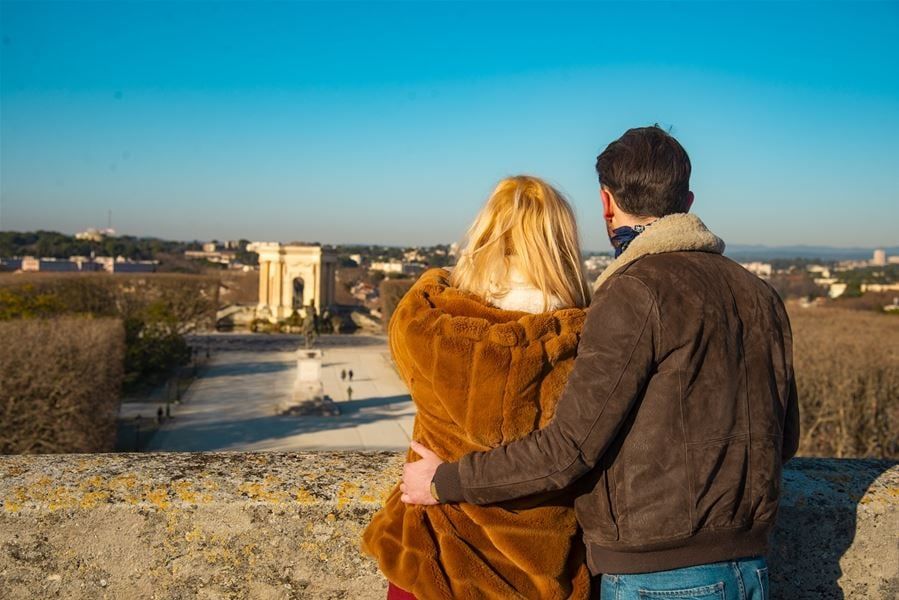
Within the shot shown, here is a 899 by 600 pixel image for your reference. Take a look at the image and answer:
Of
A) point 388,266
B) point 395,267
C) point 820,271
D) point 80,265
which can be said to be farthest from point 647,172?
point 820,271

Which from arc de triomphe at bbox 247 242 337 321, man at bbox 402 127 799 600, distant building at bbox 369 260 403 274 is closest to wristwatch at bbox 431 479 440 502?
man at bbox 402 127 799 600

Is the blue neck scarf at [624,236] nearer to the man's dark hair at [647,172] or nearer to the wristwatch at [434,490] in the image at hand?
the man's dark hair at [647,172]

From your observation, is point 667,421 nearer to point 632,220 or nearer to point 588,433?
point 588,433

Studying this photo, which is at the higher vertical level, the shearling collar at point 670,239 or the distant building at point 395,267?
the shearling collar at point 670,239

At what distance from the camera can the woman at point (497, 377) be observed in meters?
2.02

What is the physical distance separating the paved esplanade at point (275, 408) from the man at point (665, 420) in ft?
61.5

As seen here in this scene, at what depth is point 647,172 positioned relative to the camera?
6.63ft

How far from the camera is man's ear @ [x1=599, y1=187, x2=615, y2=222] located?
214cm

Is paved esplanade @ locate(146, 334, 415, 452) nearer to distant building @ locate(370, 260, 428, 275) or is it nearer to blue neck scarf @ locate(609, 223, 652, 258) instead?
blue neck scarf @ locate(609, 223, 652, 258)

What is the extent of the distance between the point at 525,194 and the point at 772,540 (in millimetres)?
1585

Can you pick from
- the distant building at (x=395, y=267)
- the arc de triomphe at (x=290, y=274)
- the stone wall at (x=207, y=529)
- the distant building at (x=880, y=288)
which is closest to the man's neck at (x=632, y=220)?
the stone wall at (x=207, y=529)

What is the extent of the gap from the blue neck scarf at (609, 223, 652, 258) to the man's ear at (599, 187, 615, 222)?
1.9 inches

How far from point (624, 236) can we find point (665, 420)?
514 millimetres

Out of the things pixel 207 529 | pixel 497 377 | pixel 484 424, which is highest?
pixel 497 377
